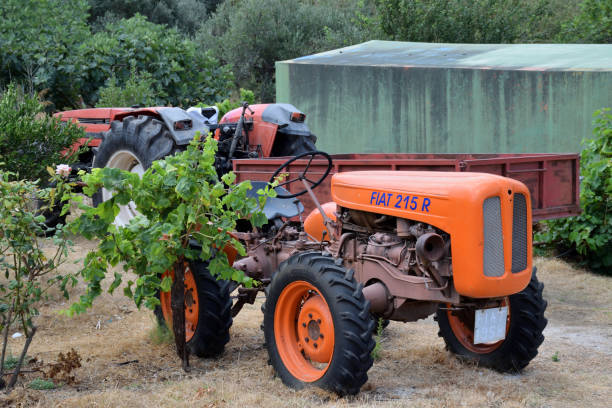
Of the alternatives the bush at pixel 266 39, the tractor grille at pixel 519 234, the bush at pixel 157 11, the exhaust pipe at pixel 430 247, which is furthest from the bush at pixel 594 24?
the exhaust pipe at pixel 430 247

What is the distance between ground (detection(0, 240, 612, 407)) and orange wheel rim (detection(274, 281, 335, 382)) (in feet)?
0.61

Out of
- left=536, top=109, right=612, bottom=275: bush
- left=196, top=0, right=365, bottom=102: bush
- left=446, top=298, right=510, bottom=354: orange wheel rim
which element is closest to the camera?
left=446, top=298, right=510, bottom=354: orange wheel rim

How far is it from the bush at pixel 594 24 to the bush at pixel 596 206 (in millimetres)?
11796

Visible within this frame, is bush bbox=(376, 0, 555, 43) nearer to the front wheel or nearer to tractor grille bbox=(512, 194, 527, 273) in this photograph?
tractor grille bbox=(512, 194, 527, 273)

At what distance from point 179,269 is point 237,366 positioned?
0.86m

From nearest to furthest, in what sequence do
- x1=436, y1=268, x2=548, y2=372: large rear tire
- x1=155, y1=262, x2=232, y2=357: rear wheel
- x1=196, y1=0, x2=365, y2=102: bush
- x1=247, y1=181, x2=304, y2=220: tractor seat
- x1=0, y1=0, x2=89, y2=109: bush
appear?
x1=436, y1=268, x2=548, y2=372: large rear tire, x1=155, y1=262, x2=232, y2=357: rear wheel, x1=247, y1=181, x2=304, y2=220: tractor seat, x1=0, y1=0, x2=89, y2=109: bush, x1=196, y1=0, x2=365, y2=102: bush

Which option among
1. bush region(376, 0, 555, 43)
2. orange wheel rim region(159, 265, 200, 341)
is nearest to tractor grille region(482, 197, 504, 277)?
orange wheel rim region(159, 265, 200, 341)

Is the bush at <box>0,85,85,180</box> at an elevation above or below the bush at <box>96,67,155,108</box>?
below

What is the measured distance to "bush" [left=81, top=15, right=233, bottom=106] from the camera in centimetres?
1420

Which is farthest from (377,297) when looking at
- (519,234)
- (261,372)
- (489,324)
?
(261,372)

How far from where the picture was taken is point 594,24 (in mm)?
20141

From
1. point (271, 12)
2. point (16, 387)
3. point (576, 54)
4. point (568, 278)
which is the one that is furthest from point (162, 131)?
point (271, 12)

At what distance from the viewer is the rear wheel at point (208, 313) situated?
5590mm

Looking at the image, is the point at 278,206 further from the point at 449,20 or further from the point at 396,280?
the point at 449,20
